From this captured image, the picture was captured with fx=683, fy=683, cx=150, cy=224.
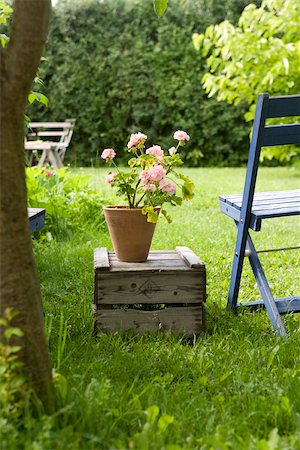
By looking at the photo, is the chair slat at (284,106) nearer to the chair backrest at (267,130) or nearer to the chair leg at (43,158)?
the chair backrest at (267,130)

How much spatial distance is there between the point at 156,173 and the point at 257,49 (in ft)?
23.6

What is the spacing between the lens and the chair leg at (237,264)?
315cm

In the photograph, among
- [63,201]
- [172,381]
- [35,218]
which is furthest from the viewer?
[63,201]

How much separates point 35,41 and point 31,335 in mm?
793

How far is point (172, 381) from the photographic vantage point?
244cm

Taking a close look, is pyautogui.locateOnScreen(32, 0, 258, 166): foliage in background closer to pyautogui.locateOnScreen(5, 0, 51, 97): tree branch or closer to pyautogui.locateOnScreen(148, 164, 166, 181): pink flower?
pyautogui.locateOnScreen(148, 164, 166, 181): pink flower

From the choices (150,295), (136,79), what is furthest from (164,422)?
(136,79)

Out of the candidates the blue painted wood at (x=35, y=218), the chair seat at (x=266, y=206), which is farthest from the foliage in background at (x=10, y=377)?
the blue painted wood at (x=35, y=218)

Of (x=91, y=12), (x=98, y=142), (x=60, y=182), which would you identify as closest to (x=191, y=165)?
(x=98, y=142)

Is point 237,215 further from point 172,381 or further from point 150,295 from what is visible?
point 172,381

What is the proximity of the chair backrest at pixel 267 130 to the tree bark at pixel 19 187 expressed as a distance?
1.35m

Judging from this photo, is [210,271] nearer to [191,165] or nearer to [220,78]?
[220,78]

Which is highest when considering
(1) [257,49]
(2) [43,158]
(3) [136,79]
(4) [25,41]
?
(4) [25,41]

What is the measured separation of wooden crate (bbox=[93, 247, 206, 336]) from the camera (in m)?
2.89
